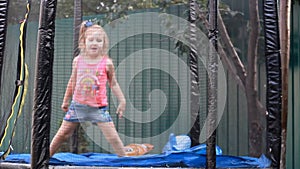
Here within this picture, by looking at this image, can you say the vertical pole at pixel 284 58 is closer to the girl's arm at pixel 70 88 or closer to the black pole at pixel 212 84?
the black pole at pixel 212 84

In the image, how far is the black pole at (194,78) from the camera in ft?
12.0

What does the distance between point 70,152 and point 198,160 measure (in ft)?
3.42

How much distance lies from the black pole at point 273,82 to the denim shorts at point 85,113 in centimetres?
106

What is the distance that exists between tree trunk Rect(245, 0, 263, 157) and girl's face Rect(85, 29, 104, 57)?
1.00 metres

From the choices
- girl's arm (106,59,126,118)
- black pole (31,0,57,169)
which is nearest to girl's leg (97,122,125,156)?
girl's arm (106,59,126,118)

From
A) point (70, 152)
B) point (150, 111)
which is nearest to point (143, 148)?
point (150, 111)

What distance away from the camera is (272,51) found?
3.44m

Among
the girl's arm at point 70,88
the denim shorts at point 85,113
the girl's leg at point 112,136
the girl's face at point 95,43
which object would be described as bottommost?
the girl's leg at point 112,136

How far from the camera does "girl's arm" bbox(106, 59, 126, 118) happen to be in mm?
3762

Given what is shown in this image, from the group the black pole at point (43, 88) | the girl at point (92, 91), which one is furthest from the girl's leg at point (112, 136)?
the black pole at point (43, 88)

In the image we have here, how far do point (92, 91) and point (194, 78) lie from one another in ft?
2.27

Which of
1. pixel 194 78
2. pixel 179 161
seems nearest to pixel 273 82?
pixel 194 78

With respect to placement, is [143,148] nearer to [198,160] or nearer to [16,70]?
[198,160]

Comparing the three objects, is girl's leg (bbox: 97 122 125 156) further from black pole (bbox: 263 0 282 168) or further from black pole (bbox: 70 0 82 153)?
black pole (bbox: 263 0 282 168)
